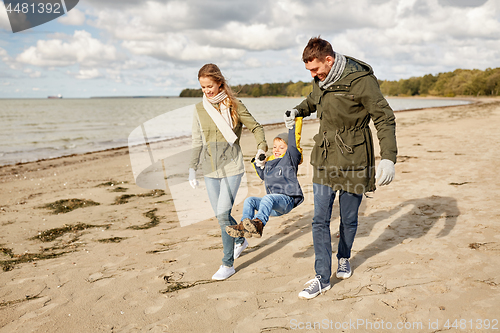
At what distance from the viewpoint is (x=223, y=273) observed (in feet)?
11.7

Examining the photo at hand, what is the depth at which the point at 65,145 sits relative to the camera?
19.7 metres

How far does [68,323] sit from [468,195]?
5.98 meters

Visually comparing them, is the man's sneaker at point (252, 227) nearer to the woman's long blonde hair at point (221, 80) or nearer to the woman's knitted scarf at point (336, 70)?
the woman's long blonde hair at point (221, 80)

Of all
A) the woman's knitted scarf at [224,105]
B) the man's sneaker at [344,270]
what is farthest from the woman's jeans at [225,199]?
the man's sneaker at [344,270]

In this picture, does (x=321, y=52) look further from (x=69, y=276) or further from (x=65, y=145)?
(x=65, y=145)

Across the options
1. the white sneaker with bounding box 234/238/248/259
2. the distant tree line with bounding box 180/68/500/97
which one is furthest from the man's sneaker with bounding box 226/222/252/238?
the distant tree line with bounding box 180/68/500/97

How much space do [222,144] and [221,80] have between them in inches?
26.4

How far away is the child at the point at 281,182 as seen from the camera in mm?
3516

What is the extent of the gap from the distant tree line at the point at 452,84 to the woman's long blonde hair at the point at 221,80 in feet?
277

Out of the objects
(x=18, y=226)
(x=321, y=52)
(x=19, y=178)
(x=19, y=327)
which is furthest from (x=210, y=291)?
(x=19, y=178)

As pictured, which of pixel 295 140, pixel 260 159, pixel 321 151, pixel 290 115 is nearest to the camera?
pixel 321 151

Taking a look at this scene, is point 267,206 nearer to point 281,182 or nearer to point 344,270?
point 281,182

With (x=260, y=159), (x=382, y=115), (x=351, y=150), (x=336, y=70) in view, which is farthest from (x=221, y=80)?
(x=382, y=115)

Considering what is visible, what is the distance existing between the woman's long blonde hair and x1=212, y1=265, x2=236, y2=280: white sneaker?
5.23ft
